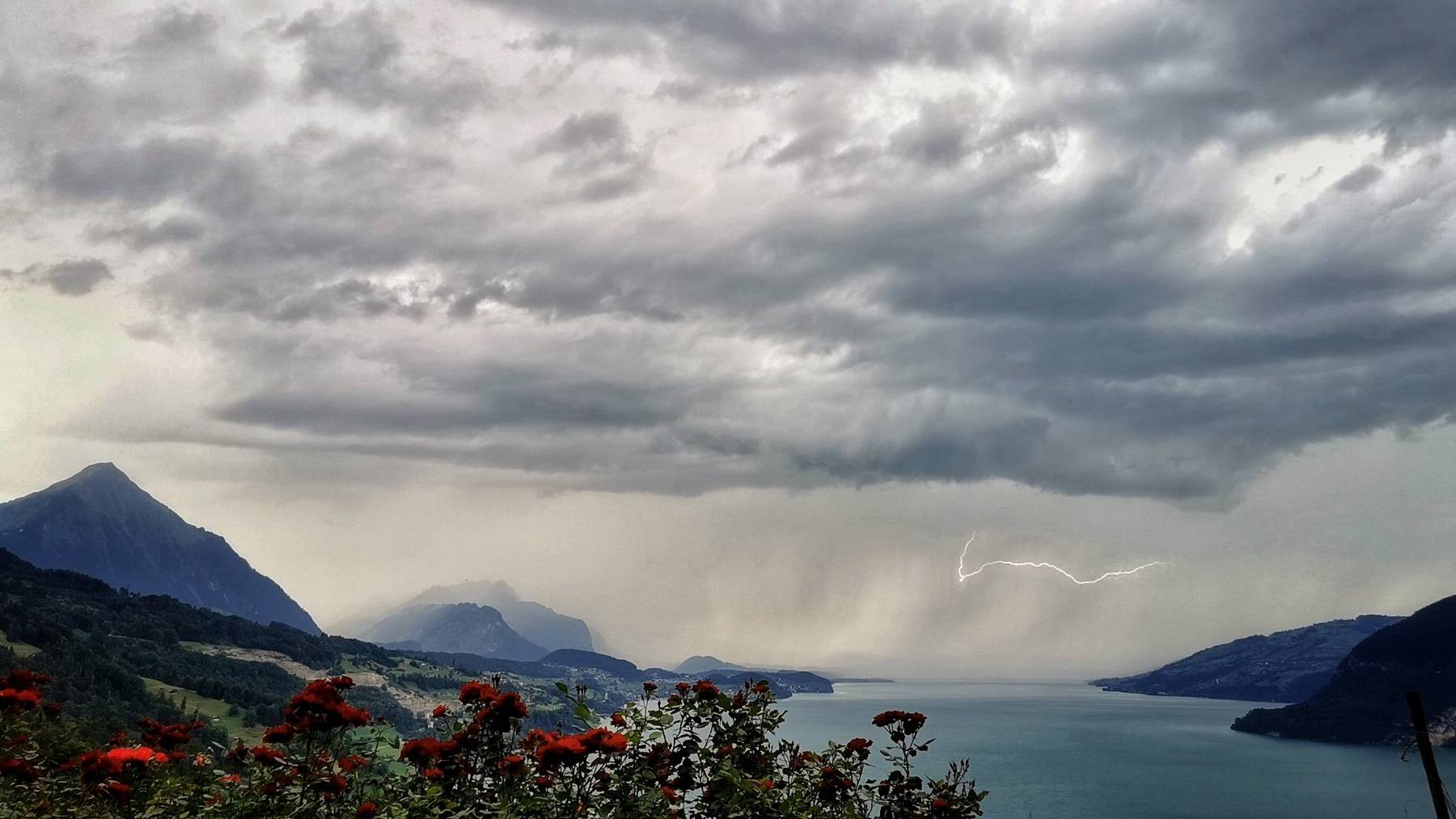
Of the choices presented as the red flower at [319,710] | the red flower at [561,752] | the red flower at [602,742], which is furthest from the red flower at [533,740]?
the red flower at [319,710]

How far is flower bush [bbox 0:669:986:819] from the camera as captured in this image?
7871 millimetres

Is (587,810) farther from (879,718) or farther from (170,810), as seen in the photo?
(879,718)

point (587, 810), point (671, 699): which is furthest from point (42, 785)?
point (671, 699)

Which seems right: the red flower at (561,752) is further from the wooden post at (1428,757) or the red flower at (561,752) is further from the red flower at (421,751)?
the wooden post at (1428,757)

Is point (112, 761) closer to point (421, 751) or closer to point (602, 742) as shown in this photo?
point (421, 751)

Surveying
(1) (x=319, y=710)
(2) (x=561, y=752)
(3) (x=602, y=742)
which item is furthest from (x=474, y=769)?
(3) (x=602, y=742)

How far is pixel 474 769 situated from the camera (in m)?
9.16

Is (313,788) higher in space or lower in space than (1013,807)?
higher

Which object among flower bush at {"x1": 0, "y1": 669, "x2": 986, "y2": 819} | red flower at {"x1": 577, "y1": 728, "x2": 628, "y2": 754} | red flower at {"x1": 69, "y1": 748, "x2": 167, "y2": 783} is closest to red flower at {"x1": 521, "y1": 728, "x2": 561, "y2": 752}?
flower bush at {"x1": 0, "y1": 669, "x2": 986, "y2": 819}

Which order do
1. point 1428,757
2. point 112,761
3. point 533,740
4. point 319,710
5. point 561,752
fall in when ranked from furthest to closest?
1. point 1428,757
2. point 533,740
3. point 319,710
4. point 561,752
5. point 112,761

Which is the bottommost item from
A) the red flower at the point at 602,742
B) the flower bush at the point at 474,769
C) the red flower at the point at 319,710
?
the flower bush at the point at 474,769

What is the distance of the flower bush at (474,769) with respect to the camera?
7871 millimetres

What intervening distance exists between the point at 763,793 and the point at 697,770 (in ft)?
3.76

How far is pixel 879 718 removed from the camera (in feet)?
38.5
